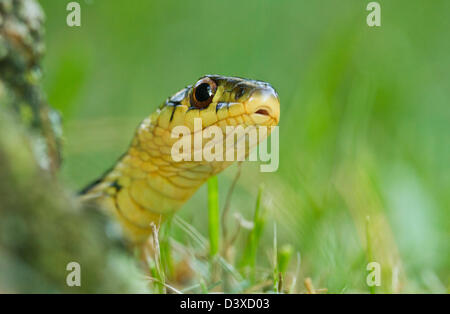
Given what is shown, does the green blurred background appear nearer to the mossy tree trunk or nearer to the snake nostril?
the snake nostril

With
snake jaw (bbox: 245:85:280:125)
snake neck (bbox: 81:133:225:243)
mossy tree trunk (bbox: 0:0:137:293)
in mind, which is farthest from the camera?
snake neck (bbox: 81:133:225:243)

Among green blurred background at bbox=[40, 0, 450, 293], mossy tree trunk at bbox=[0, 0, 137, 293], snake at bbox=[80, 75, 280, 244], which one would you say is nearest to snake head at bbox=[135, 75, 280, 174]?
snake at bbox=[80, 75, 280, 244]

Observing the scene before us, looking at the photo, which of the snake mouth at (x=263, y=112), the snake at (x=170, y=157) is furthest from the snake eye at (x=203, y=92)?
the snake mouth at (x=263, y=112)

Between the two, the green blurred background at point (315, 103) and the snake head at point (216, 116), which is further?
the green blurred background at point (315, 103)

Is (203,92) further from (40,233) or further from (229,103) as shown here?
(40,233)

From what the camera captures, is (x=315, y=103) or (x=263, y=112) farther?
(x=315, y=103)

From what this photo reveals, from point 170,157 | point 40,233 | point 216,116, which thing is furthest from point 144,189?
point 40,233

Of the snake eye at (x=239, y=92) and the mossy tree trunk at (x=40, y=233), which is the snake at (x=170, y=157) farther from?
the mossy tree trunk at (x=40, y=233)
